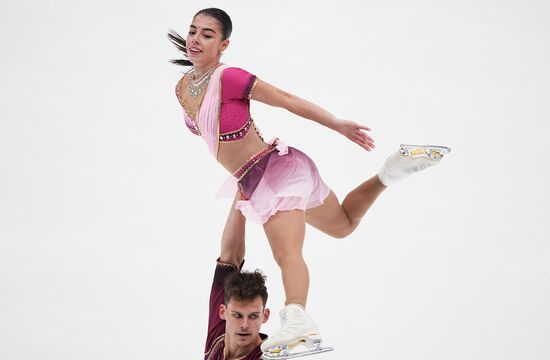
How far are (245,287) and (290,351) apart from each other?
1.39ft

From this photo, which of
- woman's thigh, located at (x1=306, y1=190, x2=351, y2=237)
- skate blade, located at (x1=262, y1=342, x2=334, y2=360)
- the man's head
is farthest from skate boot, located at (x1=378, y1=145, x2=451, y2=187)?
skate blade, located at (x1=262, y1=342, x2=334, y2=360)

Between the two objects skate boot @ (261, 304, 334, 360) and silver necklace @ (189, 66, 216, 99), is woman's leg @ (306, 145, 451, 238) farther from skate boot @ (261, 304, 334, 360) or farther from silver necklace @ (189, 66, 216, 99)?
skate boot @ (261, 304, 334, 360)

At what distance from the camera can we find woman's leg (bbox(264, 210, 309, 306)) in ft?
11.4

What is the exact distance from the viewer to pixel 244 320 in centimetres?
357

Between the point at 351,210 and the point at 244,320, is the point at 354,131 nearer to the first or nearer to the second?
the point at 351,210

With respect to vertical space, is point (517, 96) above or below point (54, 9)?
below

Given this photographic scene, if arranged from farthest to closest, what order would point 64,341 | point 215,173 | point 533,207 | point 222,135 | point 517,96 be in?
point 517,96
point 215,173
point 533,207
point 64,341
point 222,135

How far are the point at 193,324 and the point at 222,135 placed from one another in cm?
228

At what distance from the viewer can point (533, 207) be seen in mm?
6812

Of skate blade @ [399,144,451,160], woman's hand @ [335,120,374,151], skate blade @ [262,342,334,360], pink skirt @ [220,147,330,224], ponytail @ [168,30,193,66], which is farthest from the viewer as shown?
ponytail @ [168,30,193,66]

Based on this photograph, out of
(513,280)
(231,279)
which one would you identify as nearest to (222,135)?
(231,279)

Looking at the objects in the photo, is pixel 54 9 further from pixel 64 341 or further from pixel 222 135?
pixel 222 135

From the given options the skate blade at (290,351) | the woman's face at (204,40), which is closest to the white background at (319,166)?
the skate blade at (290,351)

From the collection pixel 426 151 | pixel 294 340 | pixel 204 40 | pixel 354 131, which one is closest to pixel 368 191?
pixel 426 151
